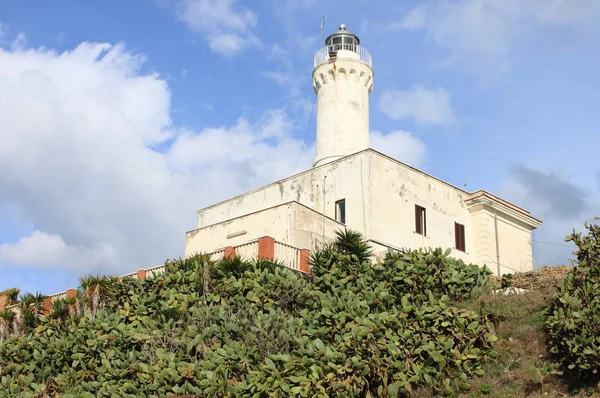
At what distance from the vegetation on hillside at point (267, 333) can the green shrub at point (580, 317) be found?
151 cm

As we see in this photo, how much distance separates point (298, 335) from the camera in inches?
716

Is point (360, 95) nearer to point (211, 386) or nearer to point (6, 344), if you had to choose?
point (6, 344)

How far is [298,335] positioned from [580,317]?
6.36m

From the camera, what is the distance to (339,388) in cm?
1533

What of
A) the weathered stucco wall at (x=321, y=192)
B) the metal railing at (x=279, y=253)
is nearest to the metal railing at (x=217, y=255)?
the metal railing at (x=279, y=253)

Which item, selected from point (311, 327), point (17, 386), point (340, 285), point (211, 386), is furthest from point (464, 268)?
point (17, 386)

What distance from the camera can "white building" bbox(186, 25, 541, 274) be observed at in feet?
92.7

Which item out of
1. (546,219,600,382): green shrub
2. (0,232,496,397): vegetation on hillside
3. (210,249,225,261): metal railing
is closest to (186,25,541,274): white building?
(210,249,225,261): metal railing

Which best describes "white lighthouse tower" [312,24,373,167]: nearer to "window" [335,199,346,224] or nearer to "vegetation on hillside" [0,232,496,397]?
"window" [335,199,346,224]

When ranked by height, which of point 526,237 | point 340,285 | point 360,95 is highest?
point 360,95

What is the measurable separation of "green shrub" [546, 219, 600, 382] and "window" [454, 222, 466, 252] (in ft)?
47.7

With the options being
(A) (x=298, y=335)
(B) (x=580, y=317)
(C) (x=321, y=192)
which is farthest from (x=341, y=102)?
(B) (x=580, y=317)

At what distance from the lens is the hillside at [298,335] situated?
15.7 metres

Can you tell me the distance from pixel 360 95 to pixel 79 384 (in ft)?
64.5
